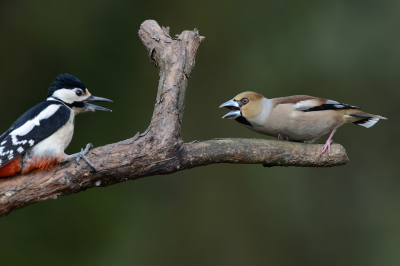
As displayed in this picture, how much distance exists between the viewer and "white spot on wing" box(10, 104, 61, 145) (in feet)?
6.82

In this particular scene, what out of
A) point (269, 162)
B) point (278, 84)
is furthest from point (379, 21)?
point (269, 162)

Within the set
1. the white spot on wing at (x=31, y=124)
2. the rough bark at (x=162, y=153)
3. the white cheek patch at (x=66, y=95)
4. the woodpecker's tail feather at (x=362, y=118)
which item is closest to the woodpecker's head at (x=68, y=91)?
the white cheek patch at (x=66, y=95)

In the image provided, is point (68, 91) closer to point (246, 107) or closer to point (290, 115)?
point (246, 107)

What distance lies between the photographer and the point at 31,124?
215 centimetres

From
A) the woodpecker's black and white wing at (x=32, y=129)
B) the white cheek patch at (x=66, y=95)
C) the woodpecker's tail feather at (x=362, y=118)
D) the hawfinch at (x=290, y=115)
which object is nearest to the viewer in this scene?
the woodpecker's black and white wing at (x=32, y=129)

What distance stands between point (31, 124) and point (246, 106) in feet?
4.21

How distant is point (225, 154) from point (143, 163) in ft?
1.63

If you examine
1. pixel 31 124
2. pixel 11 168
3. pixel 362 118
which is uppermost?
pixel 31 124

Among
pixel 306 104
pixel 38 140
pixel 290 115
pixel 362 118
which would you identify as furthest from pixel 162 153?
pixel 362 118

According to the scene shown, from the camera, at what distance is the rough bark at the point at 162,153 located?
2.06 metres

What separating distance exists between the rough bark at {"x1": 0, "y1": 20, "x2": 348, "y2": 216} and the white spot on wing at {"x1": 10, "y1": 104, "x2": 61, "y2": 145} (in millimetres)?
201

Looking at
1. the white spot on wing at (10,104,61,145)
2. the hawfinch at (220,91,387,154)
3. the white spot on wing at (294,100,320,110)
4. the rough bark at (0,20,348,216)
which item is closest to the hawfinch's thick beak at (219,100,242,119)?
the hawfinch at (220,91,387,154)

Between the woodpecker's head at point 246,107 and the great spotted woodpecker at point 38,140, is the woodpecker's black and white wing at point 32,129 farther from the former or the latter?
the woodpecker's head at point 246,107

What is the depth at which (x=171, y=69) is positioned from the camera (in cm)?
242
